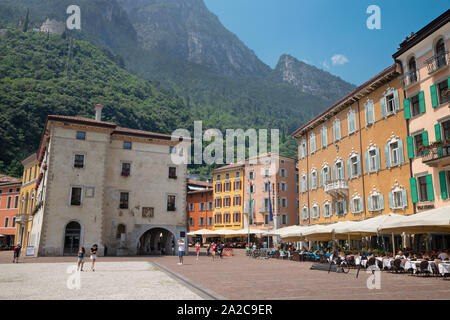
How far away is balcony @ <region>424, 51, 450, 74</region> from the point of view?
22562 mm

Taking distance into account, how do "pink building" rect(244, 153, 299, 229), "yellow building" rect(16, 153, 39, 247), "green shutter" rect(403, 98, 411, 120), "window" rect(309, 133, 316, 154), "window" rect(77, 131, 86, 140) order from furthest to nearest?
"pink building" rect(244, 153, 299, 229), "yellow building" rect(16, 153, 39, 247), "window" rect(309, 133, 316, 154), "window" rect(77, 131, 86, 140), "green shutter" rect(403, 98, 411, 120)

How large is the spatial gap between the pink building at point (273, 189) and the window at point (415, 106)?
3424cm

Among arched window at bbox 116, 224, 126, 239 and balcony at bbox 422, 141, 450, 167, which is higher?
balcony at bbox 422, 141, 450, 167

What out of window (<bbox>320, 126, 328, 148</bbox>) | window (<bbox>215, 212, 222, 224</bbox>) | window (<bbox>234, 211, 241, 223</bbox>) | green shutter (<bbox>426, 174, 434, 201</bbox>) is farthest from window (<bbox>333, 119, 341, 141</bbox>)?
window (<bbox>215, 212, 222, 224</bbox>)

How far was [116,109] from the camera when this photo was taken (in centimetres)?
9731

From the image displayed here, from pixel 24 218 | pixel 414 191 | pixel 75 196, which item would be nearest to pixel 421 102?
pixel 414 191

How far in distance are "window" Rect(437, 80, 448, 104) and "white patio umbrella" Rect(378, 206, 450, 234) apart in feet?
27.1

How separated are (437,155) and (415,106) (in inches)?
167

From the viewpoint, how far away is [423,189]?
79.5 feet

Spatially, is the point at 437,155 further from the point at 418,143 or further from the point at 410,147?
the point at 410,147

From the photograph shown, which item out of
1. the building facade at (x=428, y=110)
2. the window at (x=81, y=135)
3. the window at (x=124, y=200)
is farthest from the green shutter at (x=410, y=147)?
the window at (x=81, y=135)

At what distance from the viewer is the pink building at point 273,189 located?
5919cm

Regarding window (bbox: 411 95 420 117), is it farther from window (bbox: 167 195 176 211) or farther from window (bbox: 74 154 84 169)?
window (bbox: 74 154 84 169)
